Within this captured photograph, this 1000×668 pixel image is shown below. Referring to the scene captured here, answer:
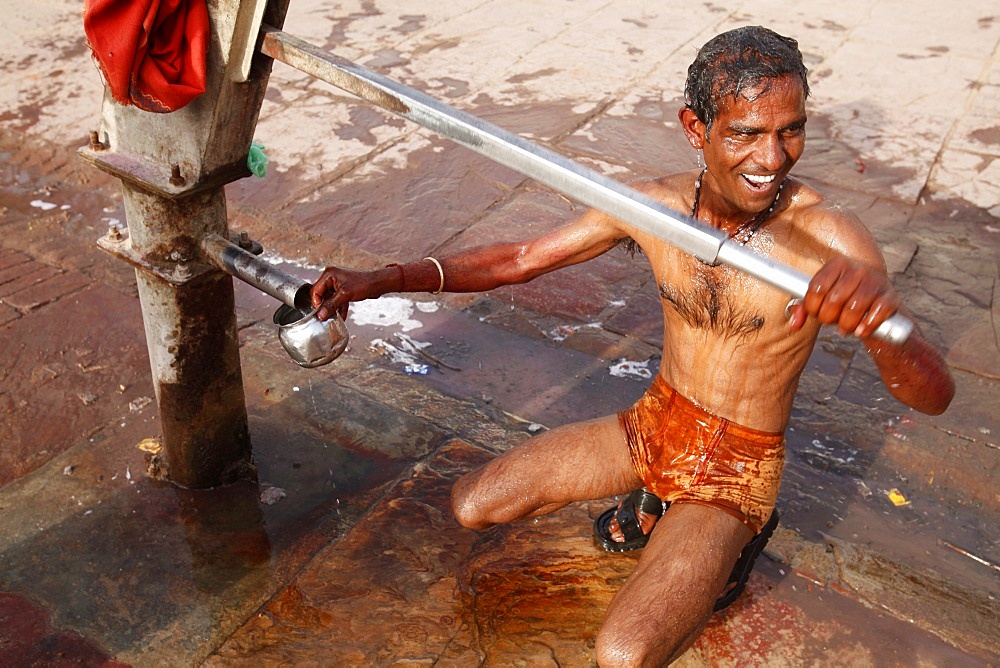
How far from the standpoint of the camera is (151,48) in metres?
2.26

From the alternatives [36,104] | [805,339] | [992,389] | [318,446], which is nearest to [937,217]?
[992,389]

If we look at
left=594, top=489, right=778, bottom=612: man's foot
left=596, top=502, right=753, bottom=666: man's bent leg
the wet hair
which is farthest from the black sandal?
the wet hair

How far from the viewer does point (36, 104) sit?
609 centimetres

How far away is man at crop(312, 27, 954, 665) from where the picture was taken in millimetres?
2422

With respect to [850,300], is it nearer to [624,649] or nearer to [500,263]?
[624,649]

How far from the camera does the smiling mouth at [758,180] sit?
8.13 feet

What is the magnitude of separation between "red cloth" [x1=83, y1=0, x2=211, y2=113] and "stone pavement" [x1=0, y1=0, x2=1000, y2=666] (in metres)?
1.46

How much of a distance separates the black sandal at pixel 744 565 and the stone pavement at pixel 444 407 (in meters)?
0.07

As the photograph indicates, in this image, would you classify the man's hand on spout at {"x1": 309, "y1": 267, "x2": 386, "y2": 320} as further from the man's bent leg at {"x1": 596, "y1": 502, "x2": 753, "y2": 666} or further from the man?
the man's bent leg at {"x1": 596, "y1": 502, "x2": 753, "y2": 666}

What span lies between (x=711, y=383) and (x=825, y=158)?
3.25 m

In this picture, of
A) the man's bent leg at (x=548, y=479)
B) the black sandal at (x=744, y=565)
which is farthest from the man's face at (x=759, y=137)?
the black sandal at (x=744, y=565)

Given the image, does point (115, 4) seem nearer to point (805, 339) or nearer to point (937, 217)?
point (805, 339)

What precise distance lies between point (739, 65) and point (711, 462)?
1.11 meters

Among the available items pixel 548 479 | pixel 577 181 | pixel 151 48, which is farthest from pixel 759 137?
pixel 151 48
